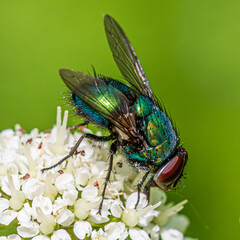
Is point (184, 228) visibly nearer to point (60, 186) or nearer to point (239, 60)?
point (60, 186)

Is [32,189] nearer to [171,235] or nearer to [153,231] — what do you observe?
[153,231]

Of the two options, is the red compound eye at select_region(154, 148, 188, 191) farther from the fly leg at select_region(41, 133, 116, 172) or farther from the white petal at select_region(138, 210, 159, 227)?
the fly leg at select_region(41, 133, 116, 172)

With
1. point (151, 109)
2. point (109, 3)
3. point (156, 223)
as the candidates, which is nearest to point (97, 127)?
point (151, 109)

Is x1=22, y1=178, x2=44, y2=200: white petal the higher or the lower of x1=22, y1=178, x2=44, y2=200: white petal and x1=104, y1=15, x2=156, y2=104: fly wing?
the lower

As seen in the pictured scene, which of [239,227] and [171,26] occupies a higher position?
[171,26]

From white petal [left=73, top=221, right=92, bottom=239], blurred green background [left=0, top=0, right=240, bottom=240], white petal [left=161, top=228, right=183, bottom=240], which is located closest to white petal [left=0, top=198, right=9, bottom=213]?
white petal [left=73, top=221, right=92, bottom=239]

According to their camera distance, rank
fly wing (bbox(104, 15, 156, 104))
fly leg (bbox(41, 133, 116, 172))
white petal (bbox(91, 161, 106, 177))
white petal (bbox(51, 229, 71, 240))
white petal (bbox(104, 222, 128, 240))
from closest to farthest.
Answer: white petal (bbox(51, 229, 71, 240))
white petal (bbox(104, 222, 128, 240))
fly leg (bbox(41, 133, 116, 172))
white petal (bbox(91, 161, 106, 177))
fly wing (bbox(104, 15, 156, 104))

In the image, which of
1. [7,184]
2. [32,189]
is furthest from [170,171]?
[7,184]

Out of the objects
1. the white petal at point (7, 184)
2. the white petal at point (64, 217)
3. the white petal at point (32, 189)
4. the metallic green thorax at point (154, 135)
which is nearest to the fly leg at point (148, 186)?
the metallic green thorax at point (154, 135)

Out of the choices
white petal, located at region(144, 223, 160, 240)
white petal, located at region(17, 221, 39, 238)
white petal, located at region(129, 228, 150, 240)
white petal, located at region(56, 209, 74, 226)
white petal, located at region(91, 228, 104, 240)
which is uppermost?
white petal, located at region(17, 221, 39, 238)
